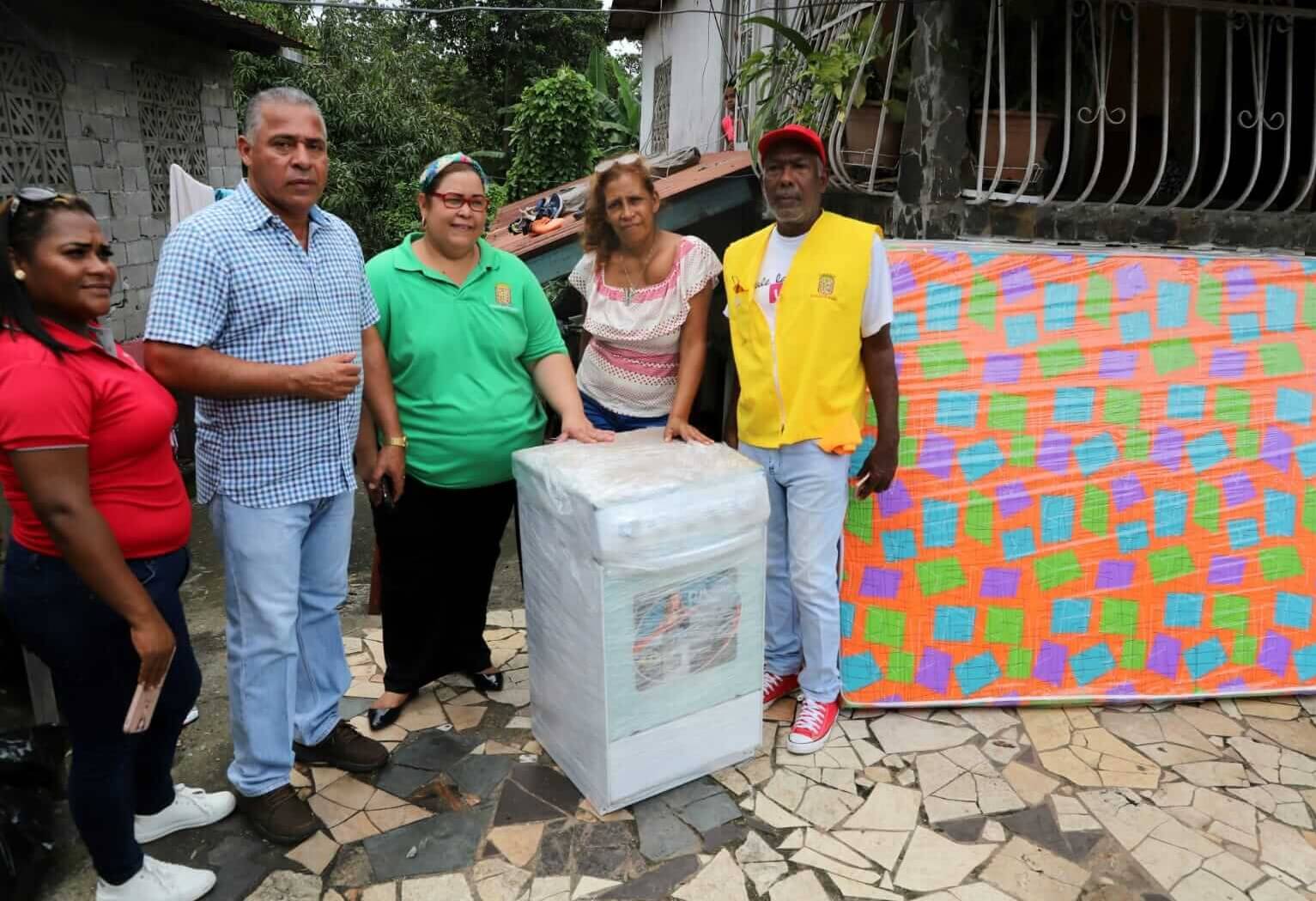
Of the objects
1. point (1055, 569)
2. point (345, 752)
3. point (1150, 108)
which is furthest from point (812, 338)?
point (1150, 108)

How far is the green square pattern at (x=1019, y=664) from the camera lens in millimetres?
3227

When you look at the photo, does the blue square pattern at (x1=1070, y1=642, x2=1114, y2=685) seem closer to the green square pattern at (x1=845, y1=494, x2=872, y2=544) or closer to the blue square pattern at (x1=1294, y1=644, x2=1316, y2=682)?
the blue square pattern at (x1=1294, y1=644, x2=1316, y2=682)

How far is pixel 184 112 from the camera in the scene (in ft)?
24.3

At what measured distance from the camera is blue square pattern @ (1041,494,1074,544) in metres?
3.21

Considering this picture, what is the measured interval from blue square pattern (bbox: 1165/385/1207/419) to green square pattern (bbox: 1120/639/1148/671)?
83 cm

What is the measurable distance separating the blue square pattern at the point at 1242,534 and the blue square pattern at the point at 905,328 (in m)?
1.37

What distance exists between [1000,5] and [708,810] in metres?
3.04

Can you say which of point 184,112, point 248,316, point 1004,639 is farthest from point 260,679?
point 184,112

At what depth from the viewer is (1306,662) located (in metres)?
3.31

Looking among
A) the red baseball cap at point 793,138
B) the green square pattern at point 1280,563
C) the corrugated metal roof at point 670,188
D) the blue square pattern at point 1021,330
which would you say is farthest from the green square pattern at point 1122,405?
the corrugated metal roof at point 670,188

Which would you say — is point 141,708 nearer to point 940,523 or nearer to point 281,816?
point 281,816

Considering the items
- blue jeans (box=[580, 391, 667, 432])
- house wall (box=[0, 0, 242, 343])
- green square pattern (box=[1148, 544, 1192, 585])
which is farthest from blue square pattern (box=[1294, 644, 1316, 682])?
house wall (box=[0, 0, 242, 343])

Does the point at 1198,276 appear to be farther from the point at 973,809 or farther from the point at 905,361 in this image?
the point at 973,809

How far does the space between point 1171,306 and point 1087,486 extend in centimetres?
73
